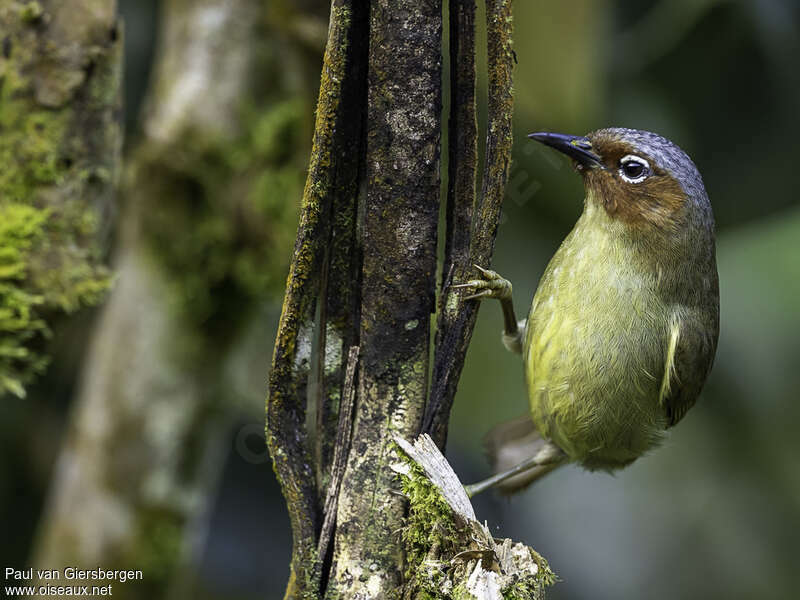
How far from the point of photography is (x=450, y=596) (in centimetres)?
162

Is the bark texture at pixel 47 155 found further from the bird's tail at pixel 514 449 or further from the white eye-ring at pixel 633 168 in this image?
the white eye-ring at pixel 633 168

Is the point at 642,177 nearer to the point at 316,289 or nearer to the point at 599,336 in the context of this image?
the point at 599,336

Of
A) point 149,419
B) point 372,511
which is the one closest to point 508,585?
point 372,511

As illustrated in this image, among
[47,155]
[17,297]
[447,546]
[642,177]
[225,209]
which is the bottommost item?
[447,546]

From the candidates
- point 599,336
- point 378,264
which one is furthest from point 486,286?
point 599,336

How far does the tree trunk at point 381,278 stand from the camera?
1629 millimetres

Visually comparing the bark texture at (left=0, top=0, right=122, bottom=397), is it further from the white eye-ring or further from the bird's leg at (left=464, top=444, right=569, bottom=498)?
the white eye-ring

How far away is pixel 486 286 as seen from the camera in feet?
6.45

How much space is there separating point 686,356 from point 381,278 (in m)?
1.35

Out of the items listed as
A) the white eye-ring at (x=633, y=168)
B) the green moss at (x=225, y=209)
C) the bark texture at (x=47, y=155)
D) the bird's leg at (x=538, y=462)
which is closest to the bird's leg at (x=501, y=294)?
the bird's leg at (x=538, y=462)

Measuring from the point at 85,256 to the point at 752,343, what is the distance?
146 inches

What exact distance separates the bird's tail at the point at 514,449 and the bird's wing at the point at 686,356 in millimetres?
631

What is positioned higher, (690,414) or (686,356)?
(686,356)

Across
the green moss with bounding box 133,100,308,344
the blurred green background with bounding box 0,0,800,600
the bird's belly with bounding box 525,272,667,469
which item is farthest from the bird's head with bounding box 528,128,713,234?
the green moss with bounding box 133,100,308,344
